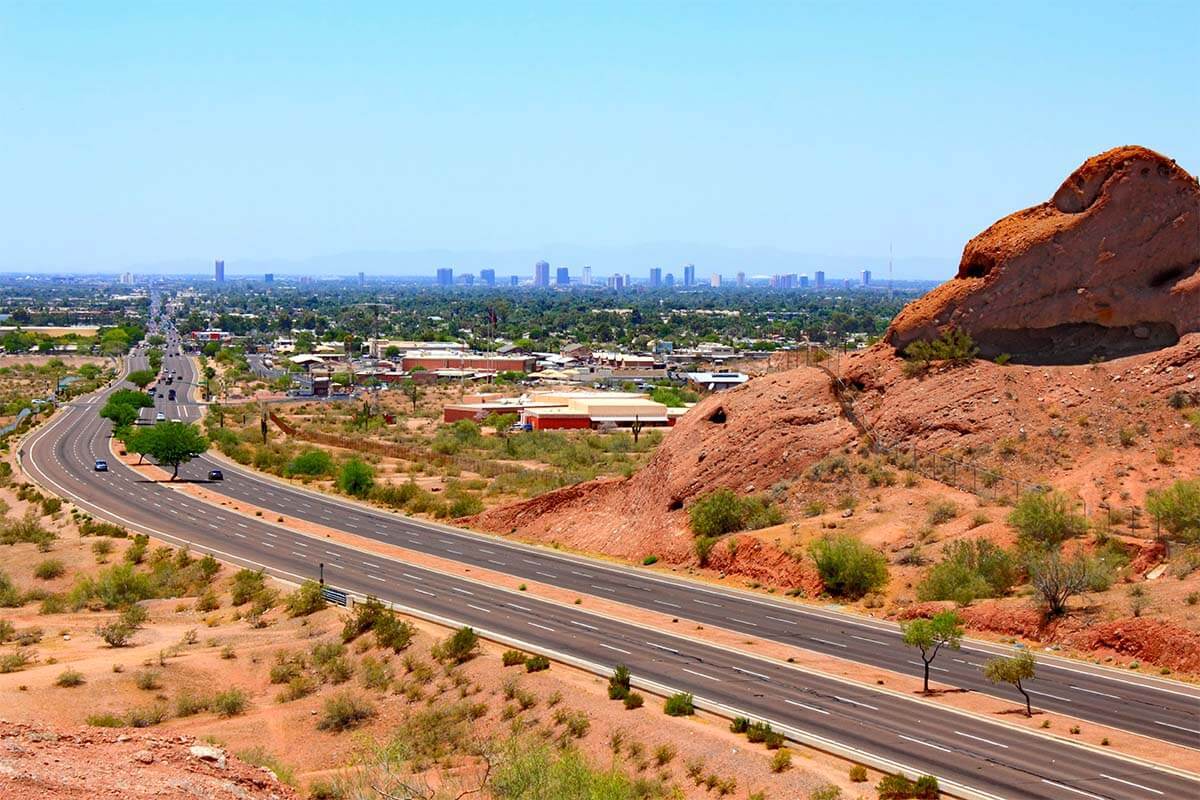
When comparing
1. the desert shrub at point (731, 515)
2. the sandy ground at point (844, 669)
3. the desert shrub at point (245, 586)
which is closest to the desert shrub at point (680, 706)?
the sandy ground at point (844, 669)

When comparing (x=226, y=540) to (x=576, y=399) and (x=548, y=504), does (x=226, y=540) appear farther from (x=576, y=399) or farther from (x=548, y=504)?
(x=576, y=399)

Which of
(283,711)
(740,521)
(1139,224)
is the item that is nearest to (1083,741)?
(283,711)

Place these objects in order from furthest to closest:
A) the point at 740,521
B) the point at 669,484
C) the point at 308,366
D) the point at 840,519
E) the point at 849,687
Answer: the point at 308,366, the point at 669,484, the point at 740,521, the point at 840,519, the point at 849,687

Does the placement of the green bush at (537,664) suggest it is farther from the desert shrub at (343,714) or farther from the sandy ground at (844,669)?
the sandy ground at (844,669)

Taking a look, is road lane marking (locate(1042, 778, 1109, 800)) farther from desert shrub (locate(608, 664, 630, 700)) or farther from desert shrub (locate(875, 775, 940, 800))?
desert shrub (locate(608, 664, 630, 700))

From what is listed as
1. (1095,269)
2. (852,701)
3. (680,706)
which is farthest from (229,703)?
(1095,269)

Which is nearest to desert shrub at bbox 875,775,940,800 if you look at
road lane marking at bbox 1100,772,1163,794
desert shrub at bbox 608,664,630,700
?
road lane marking at bbox 1100,772,1163,794
